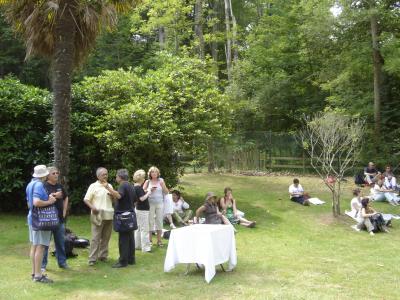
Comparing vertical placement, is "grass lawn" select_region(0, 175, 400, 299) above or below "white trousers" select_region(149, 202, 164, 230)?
below

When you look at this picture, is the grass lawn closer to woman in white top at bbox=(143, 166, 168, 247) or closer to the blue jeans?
the blue jeans

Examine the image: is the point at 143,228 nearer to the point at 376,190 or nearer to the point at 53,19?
the point at 53,19

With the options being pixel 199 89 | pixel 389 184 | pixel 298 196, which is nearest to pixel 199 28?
pixel 199 89

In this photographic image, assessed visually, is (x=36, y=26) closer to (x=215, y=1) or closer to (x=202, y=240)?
(x=202, y=240)

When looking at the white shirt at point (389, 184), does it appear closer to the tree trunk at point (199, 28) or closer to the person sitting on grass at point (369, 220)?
the person sitting on grass at point (369, 220)

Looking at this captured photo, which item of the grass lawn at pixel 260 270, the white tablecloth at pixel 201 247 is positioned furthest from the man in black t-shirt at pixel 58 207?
the white tablecloth at pixel 201 247

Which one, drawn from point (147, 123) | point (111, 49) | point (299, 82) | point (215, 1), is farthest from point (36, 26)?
point (215, 1)

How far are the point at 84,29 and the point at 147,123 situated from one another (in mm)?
3278

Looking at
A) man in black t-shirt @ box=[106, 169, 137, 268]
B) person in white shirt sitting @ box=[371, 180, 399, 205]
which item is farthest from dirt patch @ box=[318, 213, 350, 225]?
man in black t-shirt @ box=[106, 169, 137, 268]

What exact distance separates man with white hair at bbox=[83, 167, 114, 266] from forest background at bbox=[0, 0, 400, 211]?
472 centimetres

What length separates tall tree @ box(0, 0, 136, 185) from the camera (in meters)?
10.9

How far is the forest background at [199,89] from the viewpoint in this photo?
46.3 feet

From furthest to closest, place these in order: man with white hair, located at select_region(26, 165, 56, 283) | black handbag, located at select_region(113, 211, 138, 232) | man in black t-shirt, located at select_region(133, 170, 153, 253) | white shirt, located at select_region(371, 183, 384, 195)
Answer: white shirt, located at select_region(371, 183, 384, 195)
man in black t-shirt, located at select_region(133, 170, 153, 253)
black handbag, located at select_region(113, 211, 138, 232)
man with white hair, located at select_region(26, 165, 56, 283)

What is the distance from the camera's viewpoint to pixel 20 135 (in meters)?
14.2
